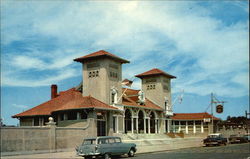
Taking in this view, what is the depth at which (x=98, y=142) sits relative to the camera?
79.8ft

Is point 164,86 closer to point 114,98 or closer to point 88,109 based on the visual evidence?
point 114,98

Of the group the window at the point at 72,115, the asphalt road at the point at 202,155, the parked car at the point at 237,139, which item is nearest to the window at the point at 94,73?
the window at the point at 72,115

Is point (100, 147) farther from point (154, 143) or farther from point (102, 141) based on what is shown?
Result: point (154, 143)

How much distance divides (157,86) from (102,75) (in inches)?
687

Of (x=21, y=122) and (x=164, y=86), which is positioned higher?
(x=164, y=86)

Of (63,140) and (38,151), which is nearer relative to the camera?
(38,151)

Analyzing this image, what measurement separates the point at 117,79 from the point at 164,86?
630 inches

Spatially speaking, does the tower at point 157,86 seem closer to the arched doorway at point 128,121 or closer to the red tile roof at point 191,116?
the red tile roof at point 191,116

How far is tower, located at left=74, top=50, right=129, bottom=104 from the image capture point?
41.6m

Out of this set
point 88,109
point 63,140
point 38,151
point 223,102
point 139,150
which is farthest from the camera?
point 223,102

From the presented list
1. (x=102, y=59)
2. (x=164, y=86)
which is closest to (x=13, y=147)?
(x=102, y=59)

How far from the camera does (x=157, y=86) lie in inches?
2247

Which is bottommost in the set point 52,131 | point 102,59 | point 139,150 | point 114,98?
point 139,150

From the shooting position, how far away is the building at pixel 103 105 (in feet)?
122
